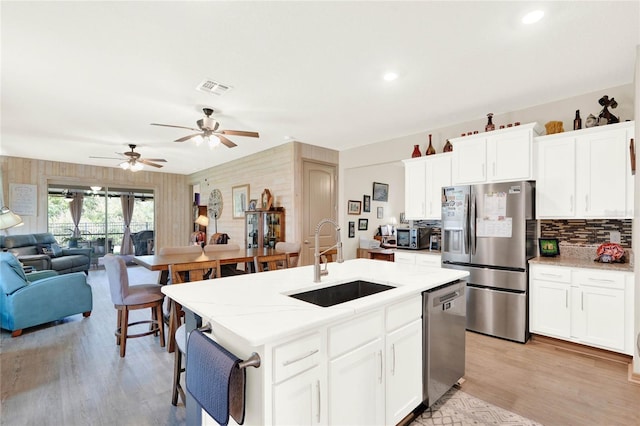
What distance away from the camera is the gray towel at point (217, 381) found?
1.15 m

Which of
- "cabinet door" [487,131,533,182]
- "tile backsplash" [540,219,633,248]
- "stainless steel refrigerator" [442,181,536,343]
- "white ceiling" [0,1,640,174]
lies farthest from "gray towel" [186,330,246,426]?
"tile backsplash" [540,219,633,248]

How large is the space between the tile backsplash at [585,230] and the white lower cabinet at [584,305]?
627 millimetres

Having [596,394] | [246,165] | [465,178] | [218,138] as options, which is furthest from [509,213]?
[246,165]

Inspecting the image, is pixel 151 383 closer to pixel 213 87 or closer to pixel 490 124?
pixel 213 87

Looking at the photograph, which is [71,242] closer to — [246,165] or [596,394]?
[246,165]

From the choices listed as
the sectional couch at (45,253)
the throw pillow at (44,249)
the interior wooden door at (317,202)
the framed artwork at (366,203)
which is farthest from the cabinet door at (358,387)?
the throw pillow at (44,249)

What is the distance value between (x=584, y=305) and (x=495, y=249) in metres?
0.92

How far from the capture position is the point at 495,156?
138 inches

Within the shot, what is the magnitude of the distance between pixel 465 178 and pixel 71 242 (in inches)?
350

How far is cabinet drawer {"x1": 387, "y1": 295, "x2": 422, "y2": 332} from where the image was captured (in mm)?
1771

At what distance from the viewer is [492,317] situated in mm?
3461

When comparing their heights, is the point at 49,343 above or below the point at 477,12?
below

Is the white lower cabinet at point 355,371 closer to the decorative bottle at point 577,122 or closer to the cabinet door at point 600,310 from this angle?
the cabinet door at point 600,310

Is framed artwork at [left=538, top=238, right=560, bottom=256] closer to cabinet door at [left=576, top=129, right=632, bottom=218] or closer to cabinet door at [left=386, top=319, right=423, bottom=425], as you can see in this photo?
cabinet door at [left=576, top=129, right=632, bottom=218]
